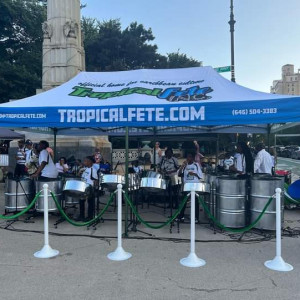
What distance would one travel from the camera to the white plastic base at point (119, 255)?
471 cm

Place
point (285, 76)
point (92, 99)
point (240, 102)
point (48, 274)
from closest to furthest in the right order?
point (48, 274), point (240, 102), point (92, 99), point (285, 76)

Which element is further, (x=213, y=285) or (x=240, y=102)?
(x=240, y=102)

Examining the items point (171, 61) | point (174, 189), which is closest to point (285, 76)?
point (171, 61)

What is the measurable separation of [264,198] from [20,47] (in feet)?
84.3

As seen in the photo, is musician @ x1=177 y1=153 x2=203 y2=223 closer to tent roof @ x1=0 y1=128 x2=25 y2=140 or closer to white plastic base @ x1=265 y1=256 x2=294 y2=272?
white plastic base @ x1=265 y1=256 x2=294 y2=272

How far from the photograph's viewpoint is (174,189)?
26.8 feet

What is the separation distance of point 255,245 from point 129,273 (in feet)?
7.60

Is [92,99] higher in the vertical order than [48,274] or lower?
higher

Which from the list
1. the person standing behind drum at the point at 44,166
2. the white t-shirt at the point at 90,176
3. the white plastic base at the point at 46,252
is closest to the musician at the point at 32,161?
the person standing behind drum at the point at 44,166

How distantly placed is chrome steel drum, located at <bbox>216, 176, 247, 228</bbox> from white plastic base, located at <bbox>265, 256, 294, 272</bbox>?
1.60m

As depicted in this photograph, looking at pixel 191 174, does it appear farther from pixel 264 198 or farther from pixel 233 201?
pixel 264 198

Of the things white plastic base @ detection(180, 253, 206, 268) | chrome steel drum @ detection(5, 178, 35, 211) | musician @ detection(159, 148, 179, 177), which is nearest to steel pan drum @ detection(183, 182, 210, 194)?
white plastic base @ detection(180, 253, 206, 268)

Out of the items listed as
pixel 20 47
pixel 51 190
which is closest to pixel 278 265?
pixel 51 190

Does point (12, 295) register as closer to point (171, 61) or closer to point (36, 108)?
point (36, 108)
